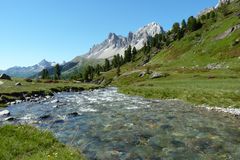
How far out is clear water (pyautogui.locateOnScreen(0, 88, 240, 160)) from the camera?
69.7 ft

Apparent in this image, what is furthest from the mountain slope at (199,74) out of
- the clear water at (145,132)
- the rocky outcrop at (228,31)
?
the clear water at (145,132)

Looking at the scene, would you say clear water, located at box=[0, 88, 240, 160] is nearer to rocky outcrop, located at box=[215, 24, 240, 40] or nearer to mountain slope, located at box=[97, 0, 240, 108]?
mountain slope, located at box=[97, 0, 240, 108]

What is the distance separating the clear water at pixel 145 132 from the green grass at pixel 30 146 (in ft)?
7.51

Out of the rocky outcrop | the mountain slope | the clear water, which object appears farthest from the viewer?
the rocky outcrop

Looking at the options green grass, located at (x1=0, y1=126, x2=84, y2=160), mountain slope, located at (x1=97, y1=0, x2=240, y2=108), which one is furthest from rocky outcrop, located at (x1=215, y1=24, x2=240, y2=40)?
green grass, located at (x1=0, y1=126, x2=84, y2=160)

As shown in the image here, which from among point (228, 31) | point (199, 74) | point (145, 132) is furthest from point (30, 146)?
point (228, 31)

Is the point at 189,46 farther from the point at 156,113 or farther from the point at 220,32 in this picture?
the point at 156,113

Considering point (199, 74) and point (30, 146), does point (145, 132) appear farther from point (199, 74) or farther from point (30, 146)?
point (199, 74)

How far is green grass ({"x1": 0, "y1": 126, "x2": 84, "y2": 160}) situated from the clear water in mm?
2288

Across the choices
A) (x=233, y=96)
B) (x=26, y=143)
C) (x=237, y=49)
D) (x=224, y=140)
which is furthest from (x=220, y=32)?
(x=26, y=143)

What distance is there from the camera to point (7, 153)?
55.7ft

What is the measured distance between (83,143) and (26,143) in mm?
5352

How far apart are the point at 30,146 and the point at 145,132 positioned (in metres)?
12.0

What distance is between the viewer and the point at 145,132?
27.5 metres
